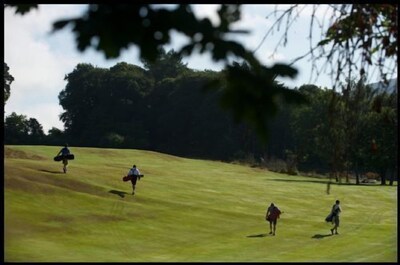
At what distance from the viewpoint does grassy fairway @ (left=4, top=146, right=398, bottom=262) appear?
2578cm

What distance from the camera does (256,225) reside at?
35.8 m

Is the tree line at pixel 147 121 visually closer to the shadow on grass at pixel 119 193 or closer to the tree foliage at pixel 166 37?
the shadow on grass at pixel 119 193

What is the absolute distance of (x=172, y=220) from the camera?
3462 centimetres

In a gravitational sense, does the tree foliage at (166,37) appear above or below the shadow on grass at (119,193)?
above

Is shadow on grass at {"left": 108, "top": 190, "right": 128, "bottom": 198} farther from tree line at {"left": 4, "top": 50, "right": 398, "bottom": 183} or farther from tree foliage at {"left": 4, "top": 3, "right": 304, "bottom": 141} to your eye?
tree line at {"left": 4, "top": 50, "right": 398, "bottom": 183}

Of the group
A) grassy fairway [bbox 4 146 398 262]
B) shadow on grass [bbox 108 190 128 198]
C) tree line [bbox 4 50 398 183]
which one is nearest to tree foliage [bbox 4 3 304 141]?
grassy fairway [bbox 4 146 398 262]

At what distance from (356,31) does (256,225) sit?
29.0 meters

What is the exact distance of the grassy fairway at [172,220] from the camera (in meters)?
25.8

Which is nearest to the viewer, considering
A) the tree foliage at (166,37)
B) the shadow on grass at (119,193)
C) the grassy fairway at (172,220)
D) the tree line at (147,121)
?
the tree foliage at (166,37)

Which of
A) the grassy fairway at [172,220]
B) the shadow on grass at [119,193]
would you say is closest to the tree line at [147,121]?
the grassy fairway at [172,220]

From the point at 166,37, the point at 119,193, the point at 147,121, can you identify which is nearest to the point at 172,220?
the point at 119,193

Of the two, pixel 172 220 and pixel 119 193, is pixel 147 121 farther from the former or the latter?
pixel 172 220

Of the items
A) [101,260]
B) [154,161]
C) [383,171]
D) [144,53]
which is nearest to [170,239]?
[101,260]

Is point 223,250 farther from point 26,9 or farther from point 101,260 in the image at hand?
point 26,9
